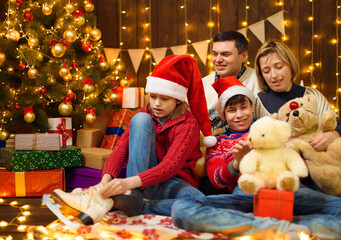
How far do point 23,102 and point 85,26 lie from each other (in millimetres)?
861

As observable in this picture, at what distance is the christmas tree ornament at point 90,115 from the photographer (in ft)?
10.4

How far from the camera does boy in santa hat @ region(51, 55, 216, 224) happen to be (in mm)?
1789

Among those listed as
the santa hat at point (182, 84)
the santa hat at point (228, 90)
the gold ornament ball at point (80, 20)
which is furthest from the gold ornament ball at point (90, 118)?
the santa hat at point (228, 90)

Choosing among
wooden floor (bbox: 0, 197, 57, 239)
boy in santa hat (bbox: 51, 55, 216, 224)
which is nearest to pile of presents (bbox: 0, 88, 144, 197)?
wooden floor (bbox: 0, 197, 57, 239)

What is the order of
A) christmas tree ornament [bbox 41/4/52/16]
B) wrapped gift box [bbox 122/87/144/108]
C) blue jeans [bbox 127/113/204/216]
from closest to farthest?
blue jeans [bbox 127/113/204/216] → christmas tree ornament [bbox 41/4/52/16] → wrapped gift box [bbox 122/87/144/108]

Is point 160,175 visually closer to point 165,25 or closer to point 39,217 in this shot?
point 39,217

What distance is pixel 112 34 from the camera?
4.06 meters

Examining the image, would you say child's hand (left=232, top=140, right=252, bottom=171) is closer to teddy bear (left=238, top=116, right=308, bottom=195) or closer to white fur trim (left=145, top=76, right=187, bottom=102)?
teddy bear (left=238, top=116, right=308, bottom=195)

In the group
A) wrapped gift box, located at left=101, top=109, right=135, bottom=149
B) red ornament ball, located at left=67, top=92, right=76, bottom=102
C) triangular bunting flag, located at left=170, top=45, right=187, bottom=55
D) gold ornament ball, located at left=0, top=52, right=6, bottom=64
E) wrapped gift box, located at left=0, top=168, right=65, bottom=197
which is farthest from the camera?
triangular bunting flag, located at left=170, top=45, right=187, bottom=55

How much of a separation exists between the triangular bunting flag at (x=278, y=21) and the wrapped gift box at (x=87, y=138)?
1.85 metres

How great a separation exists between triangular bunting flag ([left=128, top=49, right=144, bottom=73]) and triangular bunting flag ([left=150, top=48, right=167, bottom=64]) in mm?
132

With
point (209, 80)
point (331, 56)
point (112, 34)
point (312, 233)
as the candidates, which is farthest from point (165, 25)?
point (312, 233)

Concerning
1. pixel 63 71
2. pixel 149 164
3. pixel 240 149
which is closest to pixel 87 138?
pixel 63 71

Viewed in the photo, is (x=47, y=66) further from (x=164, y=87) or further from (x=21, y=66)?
(x=164, y=87)
